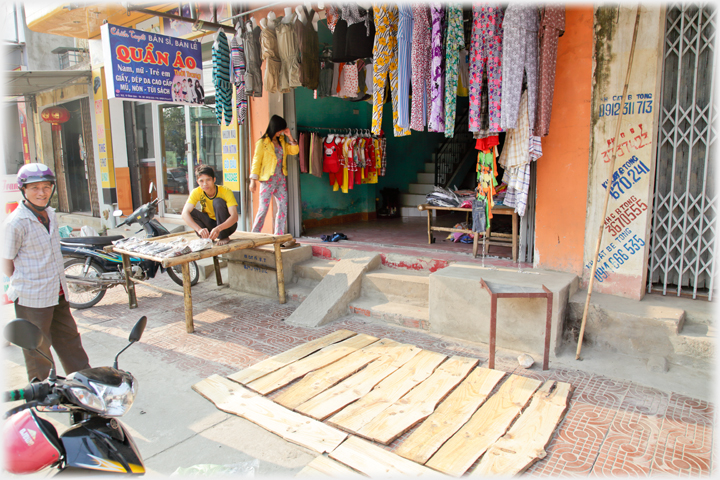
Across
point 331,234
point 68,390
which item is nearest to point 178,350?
point 68,390

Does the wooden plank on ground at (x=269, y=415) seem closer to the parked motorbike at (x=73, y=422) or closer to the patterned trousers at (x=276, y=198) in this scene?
the parked motorbike at (x=73, y=422)

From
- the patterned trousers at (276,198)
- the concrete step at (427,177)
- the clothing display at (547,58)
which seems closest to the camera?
the clothing display at (547,58)

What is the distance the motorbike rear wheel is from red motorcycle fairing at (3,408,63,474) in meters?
4.77

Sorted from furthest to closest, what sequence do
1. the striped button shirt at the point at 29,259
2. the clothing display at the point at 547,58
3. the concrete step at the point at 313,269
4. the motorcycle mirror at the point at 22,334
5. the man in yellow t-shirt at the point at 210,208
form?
the concrete step at the point at 313,269, the man in yellow t-shirt at the point at 210,208, the clothing display at the point at 547,58, the striped button shirt at the point at 29,259, the motorcycle mirror at the point at 22,334

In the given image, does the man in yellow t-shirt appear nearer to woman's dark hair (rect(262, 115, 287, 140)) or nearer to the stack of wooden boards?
woman's dark hair (rect(262, 115, 287, 140))

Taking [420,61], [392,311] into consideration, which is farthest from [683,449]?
[420,61]

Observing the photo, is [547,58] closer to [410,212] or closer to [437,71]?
[437,71]

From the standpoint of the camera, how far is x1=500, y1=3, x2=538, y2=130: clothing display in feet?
15.3

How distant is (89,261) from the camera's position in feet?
20.2

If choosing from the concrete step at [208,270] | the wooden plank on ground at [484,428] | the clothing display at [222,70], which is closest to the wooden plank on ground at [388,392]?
the wooden plank on ground at [484,428]

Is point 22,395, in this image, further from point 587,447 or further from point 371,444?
point 587,447

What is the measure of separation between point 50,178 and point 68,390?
1986 mm

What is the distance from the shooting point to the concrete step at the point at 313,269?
647cm

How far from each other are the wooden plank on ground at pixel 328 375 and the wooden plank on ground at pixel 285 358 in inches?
13.9
